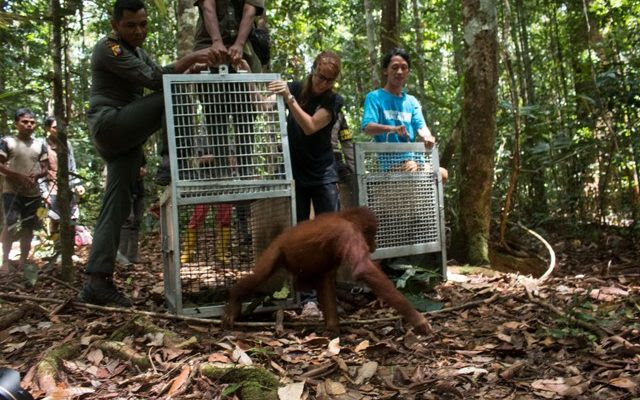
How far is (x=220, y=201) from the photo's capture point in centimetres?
350

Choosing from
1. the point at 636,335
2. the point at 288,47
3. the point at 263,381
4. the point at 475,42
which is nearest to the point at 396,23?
the point at 288,47

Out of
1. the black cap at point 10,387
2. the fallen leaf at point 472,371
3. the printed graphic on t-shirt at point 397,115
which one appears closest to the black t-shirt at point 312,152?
the printed graphic on t-shirt at point 397,115

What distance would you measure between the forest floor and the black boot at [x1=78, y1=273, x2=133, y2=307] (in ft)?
0.31

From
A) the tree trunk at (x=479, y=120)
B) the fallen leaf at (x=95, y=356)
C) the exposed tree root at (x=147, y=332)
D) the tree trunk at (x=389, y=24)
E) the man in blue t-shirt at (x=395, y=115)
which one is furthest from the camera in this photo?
the tree trunk at (x=389, y=24)

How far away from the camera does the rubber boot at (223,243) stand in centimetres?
411

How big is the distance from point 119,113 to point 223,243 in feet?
Result: 3.81

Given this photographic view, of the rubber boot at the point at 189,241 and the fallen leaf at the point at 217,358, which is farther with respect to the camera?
the rubber boot at the point at 189,241

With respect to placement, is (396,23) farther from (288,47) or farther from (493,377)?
(493,377)

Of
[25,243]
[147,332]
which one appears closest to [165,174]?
[147,332]

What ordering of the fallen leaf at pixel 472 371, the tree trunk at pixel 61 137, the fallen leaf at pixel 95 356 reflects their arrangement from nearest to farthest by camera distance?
1. the fallen leaf at pixel 472 371
2. the fallen leaf at pixel 95 356
3. the tree trunk at pixel 61 137

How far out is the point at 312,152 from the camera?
13.9 ft

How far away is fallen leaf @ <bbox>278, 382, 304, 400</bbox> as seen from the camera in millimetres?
2540

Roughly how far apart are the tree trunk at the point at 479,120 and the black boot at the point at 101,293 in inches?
127

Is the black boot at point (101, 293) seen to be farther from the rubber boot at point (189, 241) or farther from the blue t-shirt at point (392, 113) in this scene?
the blue t-shirt at point (392, 113)
